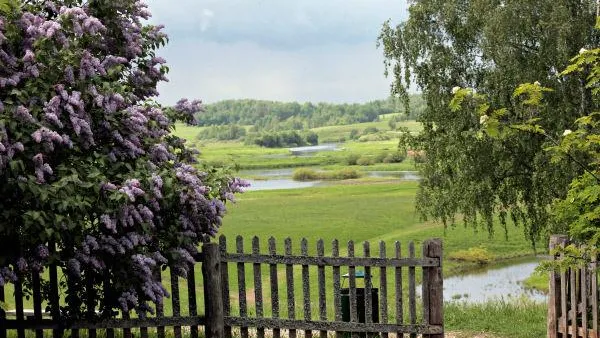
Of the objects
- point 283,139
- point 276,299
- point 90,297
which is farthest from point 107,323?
point 283,139

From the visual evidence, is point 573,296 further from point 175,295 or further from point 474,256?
point 474,256

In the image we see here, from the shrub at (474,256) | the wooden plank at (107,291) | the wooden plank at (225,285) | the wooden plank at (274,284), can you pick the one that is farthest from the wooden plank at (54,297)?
the shrub at (474,256)

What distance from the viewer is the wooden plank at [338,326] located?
1051 centimetres

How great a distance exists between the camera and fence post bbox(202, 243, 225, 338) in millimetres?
10312

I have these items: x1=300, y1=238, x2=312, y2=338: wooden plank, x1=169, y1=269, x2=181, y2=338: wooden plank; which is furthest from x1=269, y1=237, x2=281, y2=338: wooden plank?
x1=169, y1=269, x2=181, y2=338: wooden plank

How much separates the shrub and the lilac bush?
26733 millimetres

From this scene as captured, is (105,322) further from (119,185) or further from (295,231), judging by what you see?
(295,231)

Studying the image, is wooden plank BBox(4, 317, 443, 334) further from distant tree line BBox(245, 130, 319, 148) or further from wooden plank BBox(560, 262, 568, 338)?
distant tree line BBox(245, 130, 319, 148)

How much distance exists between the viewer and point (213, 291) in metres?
10.4

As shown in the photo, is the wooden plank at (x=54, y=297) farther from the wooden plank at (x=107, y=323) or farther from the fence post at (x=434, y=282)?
the fence post at (x=434, y=282)

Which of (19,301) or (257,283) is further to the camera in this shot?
(257,283)

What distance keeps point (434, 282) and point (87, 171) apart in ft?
16.6

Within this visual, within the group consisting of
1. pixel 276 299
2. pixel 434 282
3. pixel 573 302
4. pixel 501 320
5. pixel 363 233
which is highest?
pixel 434 282

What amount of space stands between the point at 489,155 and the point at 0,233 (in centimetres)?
1730
